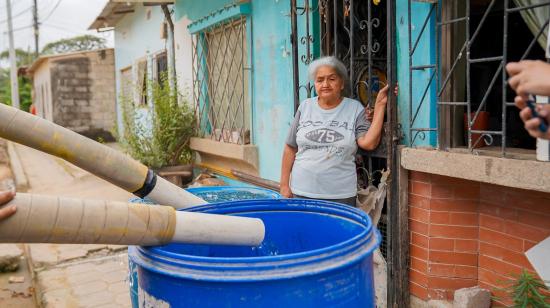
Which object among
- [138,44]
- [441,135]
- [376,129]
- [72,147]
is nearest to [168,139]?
[138,44]

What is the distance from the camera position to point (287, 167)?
3.19 meters

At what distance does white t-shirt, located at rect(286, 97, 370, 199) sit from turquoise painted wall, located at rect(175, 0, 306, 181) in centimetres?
115

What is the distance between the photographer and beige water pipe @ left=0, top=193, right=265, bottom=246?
1.19 metres

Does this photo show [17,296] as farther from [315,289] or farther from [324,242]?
[315,289]

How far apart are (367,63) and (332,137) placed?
33.4 inches

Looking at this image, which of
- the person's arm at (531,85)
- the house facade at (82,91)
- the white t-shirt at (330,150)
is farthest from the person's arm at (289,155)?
the house facade at (82,91)

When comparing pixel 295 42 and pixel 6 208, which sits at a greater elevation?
pixel 295 42

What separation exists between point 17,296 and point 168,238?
3515 millimetres

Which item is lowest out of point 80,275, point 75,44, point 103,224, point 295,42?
point 80,275

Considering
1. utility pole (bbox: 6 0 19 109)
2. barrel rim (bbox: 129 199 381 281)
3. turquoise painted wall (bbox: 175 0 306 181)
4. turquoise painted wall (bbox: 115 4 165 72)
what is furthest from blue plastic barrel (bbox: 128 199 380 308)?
utility pole (bbox: 6 0 19 109)

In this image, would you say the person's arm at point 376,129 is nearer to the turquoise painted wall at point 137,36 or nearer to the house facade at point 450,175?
the house facade at point 450,175

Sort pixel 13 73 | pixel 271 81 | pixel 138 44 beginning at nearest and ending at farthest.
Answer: pixel 271 81
pixel 138 44
pixel 13 73

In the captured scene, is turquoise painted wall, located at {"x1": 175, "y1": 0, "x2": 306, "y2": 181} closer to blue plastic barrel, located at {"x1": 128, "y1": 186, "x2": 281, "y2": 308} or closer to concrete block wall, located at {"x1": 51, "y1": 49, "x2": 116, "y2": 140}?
blue plastic barrel, located at {"x1": 128, "y1": 186, "x2": 281, "y2": 308}

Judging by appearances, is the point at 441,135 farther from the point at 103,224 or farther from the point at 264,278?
the point at 103,224
